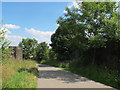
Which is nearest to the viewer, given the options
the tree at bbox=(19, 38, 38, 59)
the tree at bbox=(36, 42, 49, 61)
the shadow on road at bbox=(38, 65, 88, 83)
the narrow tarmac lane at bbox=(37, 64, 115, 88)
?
the narrow tarmac lane at bbox=(37, 64, 115, 88)

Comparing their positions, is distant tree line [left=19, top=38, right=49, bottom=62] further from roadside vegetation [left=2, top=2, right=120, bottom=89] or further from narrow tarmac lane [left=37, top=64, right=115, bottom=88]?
narrow tarmac lane [left=37, top=64, right=115, bottom=88]

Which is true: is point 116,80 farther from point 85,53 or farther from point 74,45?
point 85,53

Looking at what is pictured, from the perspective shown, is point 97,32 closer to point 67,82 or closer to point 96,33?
point 96,33

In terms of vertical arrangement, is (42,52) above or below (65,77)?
above

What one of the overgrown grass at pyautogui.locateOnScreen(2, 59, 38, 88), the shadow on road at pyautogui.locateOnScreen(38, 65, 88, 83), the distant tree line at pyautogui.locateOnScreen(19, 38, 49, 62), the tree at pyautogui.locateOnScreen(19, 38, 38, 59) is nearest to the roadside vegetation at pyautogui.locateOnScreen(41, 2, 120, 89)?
the shadow on road at pyautogui.locateOnScreen(38, 65, 88, 83)

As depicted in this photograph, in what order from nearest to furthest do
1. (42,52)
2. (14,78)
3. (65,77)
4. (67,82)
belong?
(14,78)
(67,82)
(65,77)
(42,52)

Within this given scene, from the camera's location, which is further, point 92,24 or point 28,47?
point 28,47

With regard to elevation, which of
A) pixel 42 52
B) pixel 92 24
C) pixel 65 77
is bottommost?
pixel 65 77

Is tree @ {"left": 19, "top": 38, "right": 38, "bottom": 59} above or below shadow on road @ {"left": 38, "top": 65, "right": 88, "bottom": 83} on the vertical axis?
above

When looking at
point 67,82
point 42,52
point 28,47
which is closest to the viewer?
point 67,82

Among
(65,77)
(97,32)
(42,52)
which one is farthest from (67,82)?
(42,52)

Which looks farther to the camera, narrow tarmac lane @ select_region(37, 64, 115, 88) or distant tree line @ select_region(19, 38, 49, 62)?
distant tree line @ select_region(19, 38, 49, 62)

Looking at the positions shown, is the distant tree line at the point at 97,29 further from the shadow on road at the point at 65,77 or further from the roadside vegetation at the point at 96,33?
the shadow on road at the point at 65,77

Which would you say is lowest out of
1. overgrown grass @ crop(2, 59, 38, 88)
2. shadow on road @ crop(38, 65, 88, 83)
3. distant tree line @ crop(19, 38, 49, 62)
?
shadow on road @ crop(38, 65, 88, 83)
